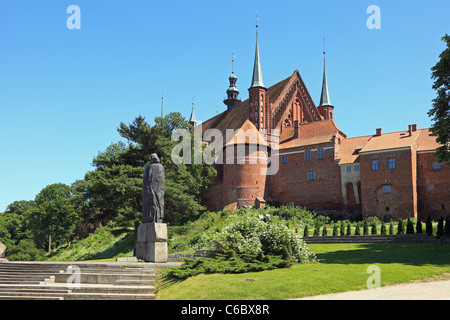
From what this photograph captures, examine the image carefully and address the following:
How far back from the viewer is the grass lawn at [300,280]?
13.7 m

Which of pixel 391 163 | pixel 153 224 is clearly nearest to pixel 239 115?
pixel 391 163

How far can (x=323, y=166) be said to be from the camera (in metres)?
52.8

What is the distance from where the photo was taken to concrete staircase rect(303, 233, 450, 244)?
93.9 ft

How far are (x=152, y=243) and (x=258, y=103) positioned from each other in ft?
140

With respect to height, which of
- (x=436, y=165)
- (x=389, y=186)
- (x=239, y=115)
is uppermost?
(x=239, y=115)

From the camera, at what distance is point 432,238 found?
1121 inches

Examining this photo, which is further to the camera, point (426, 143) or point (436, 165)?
point (426, 143)

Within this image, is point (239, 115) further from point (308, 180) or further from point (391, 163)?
point (391, 163)

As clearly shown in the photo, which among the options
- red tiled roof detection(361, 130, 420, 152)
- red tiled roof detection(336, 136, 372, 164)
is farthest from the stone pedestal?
red tiled roof detection(336, 136, 372, 164)

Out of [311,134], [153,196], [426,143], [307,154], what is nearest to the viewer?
[153,196]

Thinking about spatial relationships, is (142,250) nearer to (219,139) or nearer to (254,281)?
(254,281)
